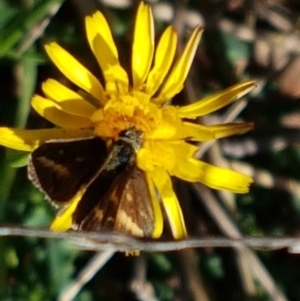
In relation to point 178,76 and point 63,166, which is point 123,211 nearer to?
point 63,166

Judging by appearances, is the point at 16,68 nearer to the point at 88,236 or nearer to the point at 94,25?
the point at 94,25

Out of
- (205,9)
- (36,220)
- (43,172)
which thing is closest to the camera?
(43,172)

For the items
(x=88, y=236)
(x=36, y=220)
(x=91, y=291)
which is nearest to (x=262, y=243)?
(x=88, y=236)

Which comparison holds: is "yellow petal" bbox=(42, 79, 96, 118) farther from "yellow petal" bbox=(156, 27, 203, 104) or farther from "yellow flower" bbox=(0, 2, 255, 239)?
"yellow petal" bbox=(156, 27, 203, 104)

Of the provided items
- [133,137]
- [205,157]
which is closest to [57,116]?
[133,137]

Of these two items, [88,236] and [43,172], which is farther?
[43,172]

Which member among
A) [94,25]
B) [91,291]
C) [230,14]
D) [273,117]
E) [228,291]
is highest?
[94,25]

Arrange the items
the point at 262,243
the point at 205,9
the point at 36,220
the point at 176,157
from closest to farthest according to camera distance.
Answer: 1. the point at 262,243
2. the point at 176,157
3. the point at 36,220
4. the point at 205,9

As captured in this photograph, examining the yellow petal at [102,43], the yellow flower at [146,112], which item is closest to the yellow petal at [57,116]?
the yellow flower at [146,112]
